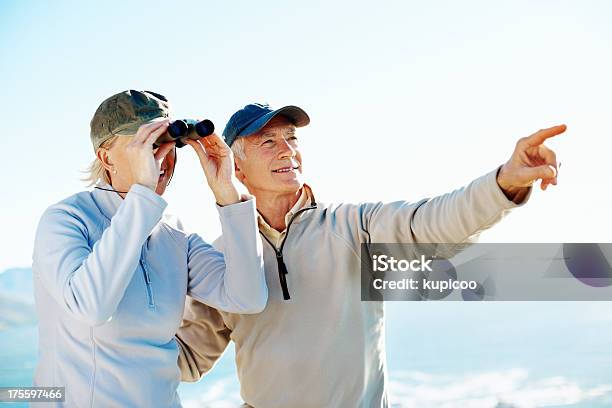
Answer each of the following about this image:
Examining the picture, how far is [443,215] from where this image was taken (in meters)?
2.78

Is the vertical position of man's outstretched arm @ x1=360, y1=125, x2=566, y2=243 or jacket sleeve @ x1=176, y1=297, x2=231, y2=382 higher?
man's outstretched arm @ x1=360, y1=125, x2=566, y2=243

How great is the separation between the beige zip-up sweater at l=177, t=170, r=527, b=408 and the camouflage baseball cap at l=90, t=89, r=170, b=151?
80 centimetres

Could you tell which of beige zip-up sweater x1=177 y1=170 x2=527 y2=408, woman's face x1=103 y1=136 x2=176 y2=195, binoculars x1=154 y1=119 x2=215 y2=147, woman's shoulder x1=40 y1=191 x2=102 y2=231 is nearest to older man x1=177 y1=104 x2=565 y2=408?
beige zip-up sweater x1=177 y1=170 x2=527 y2=408

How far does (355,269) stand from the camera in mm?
3256

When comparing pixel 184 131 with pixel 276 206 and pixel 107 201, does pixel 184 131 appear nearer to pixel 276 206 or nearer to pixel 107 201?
pixel 107 201

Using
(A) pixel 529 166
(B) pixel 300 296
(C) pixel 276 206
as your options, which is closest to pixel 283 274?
(B) pixel 300 296

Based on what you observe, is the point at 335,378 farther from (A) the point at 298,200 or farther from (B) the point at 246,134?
(B) the point at 246,134

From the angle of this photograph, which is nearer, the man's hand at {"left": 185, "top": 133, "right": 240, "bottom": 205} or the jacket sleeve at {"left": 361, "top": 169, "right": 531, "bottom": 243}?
the jacket sleeve at {"left": 361, "top": 169, "right": 531, "bottom": 243}

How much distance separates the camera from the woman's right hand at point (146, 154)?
8.50 ft

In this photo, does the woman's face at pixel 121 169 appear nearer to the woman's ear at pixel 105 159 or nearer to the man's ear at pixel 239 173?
the woman's ear at pixel 105 159

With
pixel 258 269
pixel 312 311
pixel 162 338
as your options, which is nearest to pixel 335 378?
pixel 312 311

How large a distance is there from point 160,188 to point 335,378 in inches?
40.9

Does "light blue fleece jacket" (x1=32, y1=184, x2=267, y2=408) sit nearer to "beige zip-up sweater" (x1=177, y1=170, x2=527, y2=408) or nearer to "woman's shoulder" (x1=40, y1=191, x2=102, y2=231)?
"woman's shoulder" (x1=40, y1=191, x2=102, y2=231)

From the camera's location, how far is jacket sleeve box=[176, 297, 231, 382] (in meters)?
3.48
